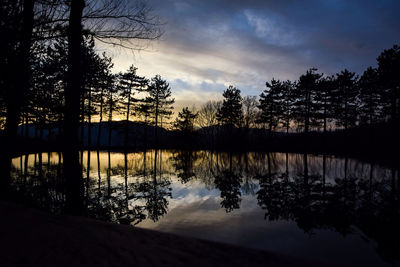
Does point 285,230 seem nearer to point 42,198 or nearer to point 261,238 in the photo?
point 261,238

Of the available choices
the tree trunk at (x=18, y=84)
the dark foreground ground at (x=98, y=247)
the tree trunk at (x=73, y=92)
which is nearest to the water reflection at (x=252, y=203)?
the tree trunk at (x=73, y=92)

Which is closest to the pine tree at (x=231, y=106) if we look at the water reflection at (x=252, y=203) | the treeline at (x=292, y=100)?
the treeline at (x=292, y=100)

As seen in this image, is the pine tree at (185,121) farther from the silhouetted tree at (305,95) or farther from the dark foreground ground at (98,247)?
the dark foreground ground at (98,247)

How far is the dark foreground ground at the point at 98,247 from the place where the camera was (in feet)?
7.86

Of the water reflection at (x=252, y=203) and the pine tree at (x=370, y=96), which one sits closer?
the water reflection at (x=252, y=203)

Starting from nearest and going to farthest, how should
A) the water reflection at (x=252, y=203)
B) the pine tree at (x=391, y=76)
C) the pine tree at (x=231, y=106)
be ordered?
the water reflection at (x=252, y=203), the pine tree at (x=391, y=76), the pine tree at (x=231, y=106)

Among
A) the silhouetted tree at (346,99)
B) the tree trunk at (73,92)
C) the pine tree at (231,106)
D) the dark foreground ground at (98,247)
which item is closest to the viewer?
the dark foreground ground at (98,247)

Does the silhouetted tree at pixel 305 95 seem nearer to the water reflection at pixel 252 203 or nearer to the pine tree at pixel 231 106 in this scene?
the pine tree at pixel 231 106

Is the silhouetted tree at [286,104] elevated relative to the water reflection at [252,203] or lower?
elevated

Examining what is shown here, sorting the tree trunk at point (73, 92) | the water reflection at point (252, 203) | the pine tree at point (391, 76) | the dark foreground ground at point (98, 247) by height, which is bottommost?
the water reflection at point (252, 203)

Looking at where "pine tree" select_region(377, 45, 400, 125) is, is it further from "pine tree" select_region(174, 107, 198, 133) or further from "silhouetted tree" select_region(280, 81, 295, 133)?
"pine tree" select_region(174, 107, 198, 133)

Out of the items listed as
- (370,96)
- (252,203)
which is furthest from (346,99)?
(252,203)

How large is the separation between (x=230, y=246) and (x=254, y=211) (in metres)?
2.51

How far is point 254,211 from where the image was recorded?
233 inches
